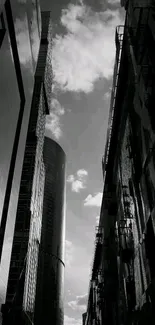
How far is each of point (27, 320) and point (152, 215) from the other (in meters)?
50.6

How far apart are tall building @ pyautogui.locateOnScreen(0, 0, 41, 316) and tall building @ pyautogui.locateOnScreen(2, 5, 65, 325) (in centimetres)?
649

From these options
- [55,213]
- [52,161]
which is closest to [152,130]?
[55,213]

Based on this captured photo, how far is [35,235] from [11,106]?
62.8m

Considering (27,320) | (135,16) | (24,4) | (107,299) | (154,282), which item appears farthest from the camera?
(27,320)

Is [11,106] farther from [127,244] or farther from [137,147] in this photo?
[127,244]

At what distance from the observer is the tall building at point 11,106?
4.12 m

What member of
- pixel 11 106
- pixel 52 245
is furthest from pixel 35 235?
pixel 11 106

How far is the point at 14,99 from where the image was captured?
16.4 feet

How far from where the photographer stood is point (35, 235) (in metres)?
64.5

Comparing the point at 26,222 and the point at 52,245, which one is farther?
the point at 52,245

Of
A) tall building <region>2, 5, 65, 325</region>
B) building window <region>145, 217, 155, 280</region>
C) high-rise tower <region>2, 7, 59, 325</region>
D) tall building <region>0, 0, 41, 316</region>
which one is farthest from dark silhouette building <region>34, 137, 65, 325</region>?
tall building <region>0, 0, 41, 316</region>

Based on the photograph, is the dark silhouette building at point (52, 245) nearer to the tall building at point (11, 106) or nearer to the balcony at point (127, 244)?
the balcony at point (127, 244)

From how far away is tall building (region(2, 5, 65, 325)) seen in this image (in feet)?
160

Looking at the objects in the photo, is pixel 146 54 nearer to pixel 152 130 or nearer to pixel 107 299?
pixel 152 130
